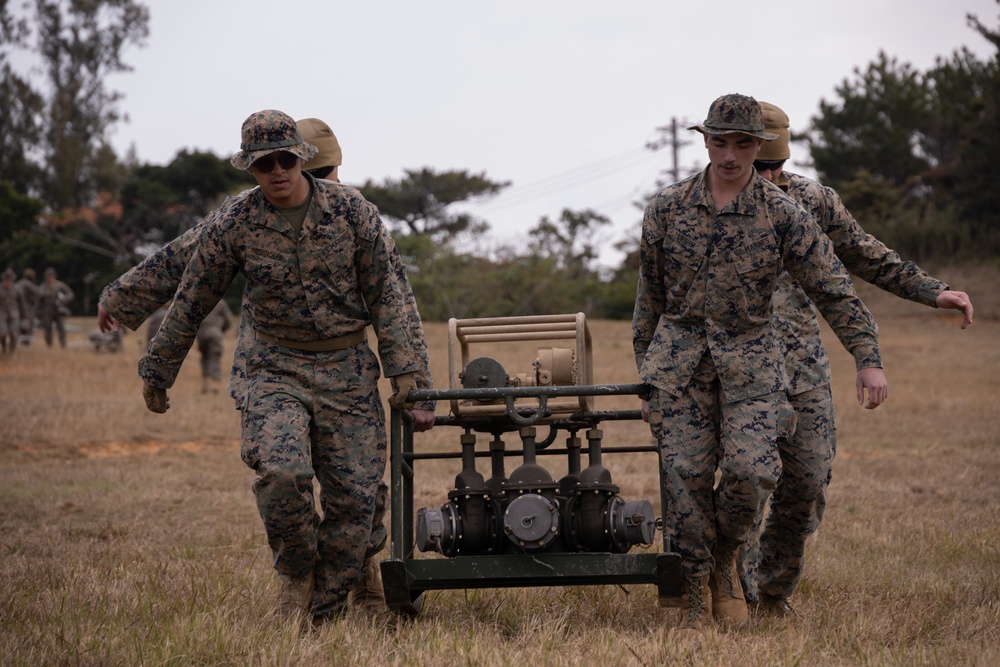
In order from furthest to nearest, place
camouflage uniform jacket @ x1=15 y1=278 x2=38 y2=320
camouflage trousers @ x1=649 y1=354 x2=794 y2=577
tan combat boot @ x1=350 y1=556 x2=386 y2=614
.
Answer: camouflage uniform jacket @ x1=15 y1=278 x2=38 y2=320
tan combat boot @ x1=350 y1=556 x2=386 y2=614
camouflage trousers @ x1=649 y1=354 x2=794 y2=577

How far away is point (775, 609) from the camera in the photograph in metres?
6.24

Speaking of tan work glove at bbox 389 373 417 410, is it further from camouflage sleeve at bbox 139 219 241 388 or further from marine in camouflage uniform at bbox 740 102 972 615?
marine in camouflage uniform at bbox 740 102 972 615

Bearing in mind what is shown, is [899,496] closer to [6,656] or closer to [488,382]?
[488,382]

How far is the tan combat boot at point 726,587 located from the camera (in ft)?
18.9

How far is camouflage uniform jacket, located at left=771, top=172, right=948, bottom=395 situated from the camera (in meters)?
5.94

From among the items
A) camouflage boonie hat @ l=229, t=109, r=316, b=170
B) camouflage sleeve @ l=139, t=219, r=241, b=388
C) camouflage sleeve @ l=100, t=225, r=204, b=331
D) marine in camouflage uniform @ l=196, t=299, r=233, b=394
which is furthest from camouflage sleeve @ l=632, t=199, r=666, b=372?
marine in camouflage uniform @ l=196, t=299, r=233, b=394

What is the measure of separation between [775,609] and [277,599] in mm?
2306

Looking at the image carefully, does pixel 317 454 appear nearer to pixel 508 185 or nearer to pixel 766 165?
pixel 766 165

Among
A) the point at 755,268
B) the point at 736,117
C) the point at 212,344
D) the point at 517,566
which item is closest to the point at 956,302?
the point at 755,268

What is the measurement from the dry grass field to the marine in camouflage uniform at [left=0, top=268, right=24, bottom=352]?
11.8m

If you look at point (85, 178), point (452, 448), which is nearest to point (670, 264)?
point (452, 448)

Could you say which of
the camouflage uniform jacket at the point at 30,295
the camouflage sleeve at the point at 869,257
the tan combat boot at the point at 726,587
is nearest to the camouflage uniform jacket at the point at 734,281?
the camouflage sleeve at the point at 869,257

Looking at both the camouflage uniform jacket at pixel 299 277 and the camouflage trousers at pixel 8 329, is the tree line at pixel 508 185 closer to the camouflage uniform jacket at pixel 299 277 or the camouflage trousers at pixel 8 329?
the camouflage trousers at pixel 8 329

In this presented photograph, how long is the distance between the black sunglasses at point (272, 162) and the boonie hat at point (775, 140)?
2.19 metres
